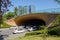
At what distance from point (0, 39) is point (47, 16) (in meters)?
39.9

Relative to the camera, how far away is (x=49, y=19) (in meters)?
45.4

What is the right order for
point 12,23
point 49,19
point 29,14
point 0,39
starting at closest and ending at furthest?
1. point 0,39
2. point 49,19
3. point 29,14
4. point 12,23

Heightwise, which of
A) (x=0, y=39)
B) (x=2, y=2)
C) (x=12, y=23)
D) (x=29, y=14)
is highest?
(x=2, y=2)

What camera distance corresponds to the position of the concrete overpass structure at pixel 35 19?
144 feet

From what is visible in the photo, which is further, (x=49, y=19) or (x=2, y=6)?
(x=49, y=19)

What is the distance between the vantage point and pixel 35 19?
6056cm

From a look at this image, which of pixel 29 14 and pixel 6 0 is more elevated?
pixel 6 0

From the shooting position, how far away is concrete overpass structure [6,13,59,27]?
43766 mm

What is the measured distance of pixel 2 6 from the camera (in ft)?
16.2

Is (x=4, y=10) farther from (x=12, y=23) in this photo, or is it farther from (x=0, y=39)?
(x=12, y=23)

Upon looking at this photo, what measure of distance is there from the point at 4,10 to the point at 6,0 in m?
0.31

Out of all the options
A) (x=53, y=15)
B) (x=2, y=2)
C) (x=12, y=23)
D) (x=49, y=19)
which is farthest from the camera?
(x=12, y=23)

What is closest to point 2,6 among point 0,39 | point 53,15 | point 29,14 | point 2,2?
point 2,2

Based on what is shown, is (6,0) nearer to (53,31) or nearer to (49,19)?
(53,31)
